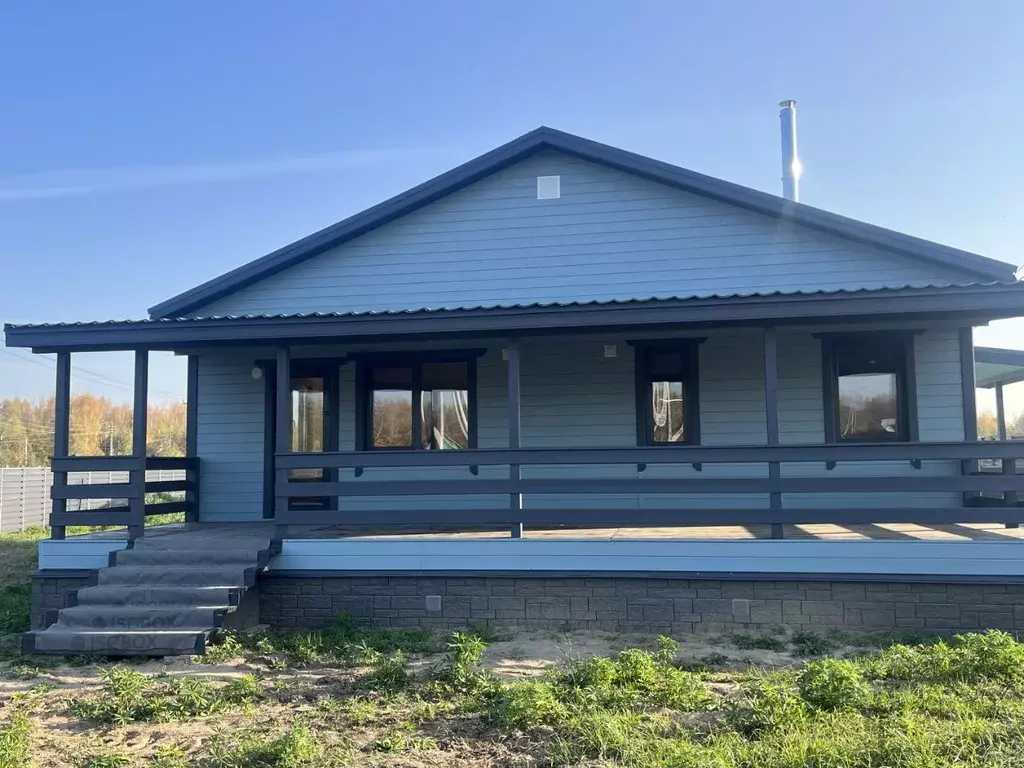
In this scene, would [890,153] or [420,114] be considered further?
[890,153]

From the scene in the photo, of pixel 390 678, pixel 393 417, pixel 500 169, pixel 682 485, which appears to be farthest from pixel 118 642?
pixel 500 169

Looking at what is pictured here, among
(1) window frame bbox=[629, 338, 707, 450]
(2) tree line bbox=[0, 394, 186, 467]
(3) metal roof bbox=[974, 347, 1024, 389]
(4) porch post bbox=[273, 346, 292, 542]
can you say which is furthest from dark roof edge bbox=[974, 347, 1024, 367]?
(2) tree line bbox=[0, 394, 186, 467]

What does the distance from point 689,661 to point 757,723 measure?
1587 millimetres

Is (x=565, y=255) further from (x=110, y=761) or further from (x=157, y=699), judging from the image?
(x=110, y=761)

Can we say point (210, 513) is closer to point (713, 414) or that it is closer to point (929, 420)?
point (713, 414)

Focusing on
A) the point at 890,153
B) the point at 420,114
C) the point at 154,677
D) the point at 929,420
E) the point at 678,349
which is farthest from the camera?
the point at 890,153

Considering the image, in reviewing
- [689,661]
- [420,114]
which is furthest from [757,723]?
[420,114]

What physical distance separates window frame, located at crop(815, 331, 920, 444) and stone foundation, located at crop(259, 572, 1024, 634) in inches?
118

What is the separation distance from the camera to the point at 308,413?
10.6m

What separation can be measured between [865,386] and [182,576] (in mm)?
7964

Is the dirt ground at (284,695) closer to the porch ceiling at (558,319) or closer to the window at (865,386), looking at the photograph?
the porch ceiling at (558,319)

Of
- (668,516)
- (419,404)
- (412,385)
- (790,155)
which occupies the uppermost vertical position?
(790,155)

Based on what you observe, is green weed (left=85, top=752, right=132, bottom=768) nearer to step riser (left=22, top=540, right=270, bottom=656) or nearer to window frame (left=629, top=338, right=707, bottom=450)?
step riser (left=22, top=540, right=270, bottom=656)

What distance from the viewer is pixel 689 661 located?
6.13 m
